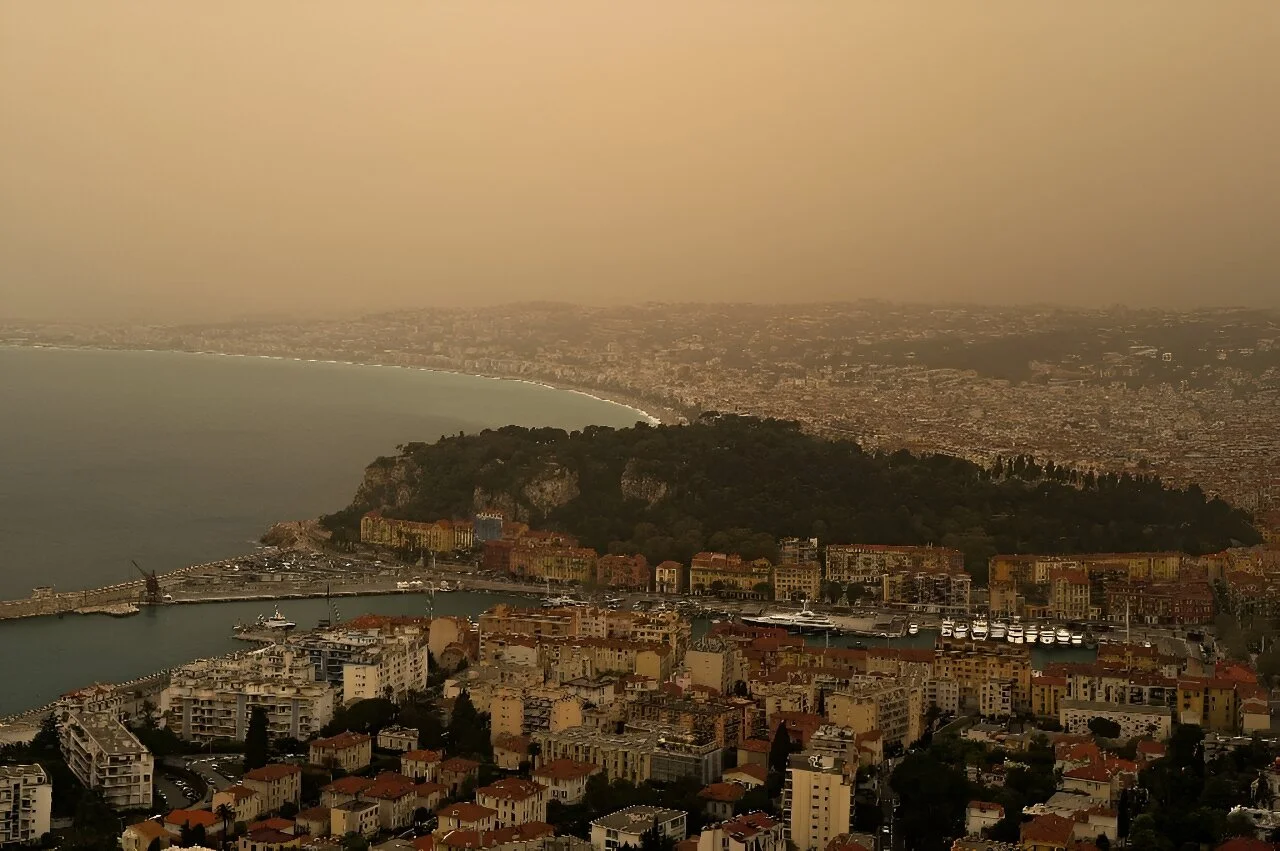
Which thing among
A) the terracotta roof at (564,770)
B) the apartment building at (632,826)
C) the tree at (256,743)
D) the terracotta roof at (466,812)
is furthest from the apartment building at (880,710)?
the tree at (256,743)

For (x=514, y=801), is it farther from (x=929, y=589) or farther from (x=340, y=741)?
(x=929, y=589)

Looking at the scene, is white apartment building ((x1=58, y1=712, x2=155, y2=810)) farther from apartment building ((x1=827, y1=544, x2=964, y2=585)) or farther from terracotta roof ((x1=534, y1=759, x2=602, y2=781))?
apartment building ((x1=827, y1=544, x2=964, y2=585))

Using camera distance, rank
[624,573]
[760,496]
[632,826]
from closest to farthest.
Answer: [632,826]
[624,573]
[760,496]

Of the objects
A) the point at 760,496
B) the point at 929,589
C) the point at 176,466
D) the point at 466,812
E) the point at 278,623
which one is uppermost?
the point at 760,496

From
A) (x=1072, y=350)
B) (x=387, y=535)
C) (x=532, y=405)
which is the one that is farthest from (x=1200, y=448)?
(x=532, y=405)

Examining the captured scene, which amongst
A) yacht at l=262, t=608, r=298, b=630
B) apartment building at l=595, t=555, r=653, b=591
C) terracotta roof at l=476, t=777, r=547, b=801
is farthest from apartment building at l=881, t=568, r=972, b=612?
terracotta roof at l=476, t=777, r=547, b=801

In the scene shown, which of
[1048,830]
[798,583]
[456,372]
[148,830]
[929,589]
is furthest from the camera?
[456,372]

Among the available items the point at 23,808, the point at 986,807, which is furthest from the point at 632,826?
the point at 23,808
